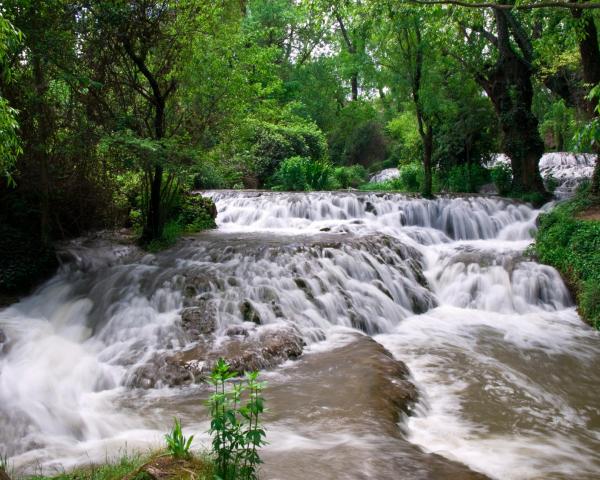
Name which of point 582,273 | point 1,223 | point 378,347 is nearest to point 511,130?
point 582,273

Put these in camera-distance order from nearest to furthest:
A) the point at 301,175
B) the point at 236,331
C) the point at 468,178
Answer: the point at 236,331, the point at 468,178, the point at 301,175

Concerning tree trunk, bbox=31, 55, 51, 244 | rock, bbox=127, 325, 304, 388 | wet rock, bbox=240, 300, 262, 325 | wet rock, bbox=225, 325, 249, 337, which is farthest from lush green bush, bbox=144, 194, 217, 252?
rock, bbox=127, 325, 304, 388

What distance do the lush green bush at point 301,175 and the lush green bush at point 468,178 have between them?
5570 millimetres

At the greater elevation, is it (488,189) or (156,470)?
(488,189)

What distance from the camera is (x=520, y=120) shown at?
55.8 feet

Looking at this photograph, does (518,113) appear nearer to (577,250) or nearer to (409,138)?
(409,138)

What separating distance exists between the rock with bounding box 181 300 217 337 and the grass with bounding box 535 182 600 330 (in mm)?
6858

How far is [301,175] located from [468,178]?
708cm

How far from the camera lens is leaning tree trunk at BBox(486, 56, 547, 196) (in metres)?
16.9

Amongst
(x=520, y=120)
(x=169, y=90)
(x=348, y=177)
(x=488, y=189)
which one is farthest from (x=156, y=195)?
(x=348, y=177)

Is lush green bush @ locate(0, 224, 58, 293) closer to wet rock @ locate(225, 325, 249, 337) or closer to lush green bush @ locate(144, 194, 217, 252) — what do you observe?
lush green bush @ locate(144, 194, 217, 252)

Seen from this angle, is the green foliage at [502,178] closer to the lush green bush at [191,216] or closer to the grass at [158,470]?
the lush green bush at [191,216]

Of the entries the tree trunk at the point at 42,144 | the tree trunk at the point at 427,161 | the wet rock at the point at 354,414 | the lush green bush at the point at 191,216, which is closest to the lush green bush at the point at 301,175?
the tree trunk at the point at 427,161

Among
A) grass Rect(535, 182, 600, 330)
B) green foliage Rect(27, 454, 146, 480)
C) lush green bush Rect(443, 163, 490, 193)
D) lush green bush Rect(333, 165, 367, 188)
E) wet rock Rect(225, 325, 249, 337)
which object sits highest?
lush green bush Rect(333, 165, 367, 188)
